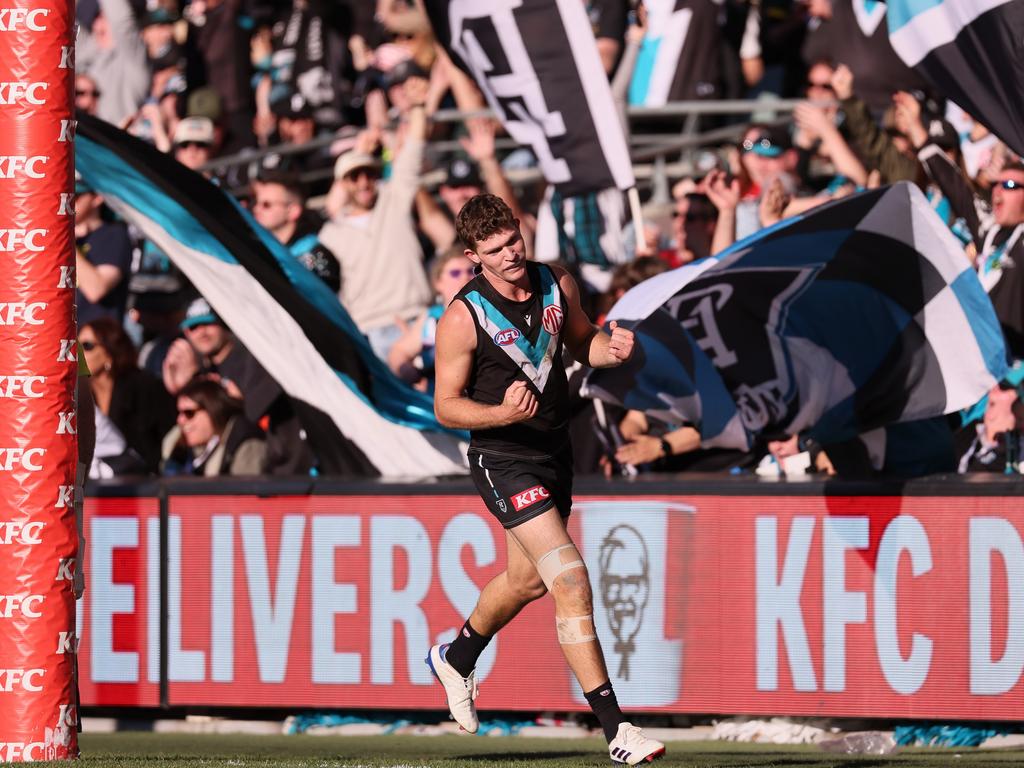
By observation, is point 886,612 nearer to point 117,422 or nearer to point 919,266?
point 919,266

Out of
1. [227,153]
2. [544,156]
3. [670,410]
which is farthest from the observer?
[227,153]

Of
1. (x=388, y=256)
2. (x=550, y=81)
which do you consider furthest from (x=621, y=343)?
(x=388, y=256)

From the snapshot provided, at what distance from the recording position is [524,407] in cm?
744

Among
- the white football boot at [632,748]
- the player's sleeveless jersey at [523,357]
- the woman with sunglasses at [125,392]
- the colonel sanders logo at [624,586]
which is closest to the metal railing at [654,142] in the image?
the woman with sunglasses at [125,392]

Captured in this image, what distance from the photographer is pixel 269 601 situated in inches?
420

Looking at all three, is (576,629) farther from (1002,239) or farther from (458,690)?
(1002,239)

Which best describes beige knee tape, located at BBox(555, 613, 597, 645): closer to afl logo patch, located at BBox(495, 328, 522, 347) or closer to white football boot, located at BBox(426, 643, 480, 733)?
white football boot, located at BBox(426, 643, 480, 733)

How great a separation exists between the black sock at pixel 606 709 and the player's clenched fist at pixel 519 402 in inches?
46.4

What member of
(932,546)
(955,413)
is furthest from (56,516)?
(955,413)

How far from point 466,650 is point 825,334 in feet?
10.3

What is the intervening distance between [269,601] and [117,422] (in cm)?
246

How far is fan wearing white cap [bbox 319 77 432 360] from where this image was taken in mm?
13258

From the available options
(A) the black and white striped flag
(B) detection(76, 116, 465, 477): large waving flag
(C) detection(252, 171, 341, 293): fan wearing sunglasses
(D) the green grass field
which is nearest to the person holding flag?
(D) the green grass field

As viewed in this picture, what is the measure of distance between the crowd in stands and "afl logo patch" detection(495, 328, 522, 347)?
2942 millimetres
